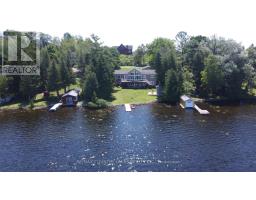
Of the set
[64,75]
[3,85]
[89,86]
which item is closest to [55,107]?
[89,86]

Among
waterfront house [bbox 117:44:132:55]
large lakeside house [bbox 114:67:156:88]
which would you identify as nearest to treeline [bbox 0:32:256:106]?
large lakeside house [bbox 114:67:156:88]

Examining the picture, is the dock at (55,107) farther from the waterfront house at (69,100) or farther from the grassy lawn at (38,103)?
the grassy lawn at (38,103)

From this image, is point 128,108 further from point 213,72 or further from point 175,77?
point 213,72

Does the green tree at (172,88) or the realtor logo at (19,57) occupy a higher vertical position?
the realtor logo at (19,57)

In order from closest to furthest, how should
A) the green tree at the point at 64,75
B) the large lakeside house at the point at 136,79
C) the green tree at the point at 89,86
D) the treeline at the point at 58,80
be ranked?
1. the green tree at the point at 89,86
2. the treeline at the point at 58,80
3. the green tree at the point at 64,75
4. the large lakeside house at the point at 136,79

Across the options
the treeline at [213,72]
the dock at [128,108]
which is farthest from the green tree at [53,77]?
the treeline at [213,72]

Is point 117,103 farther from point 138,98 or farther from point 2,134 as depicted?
point 2,134
